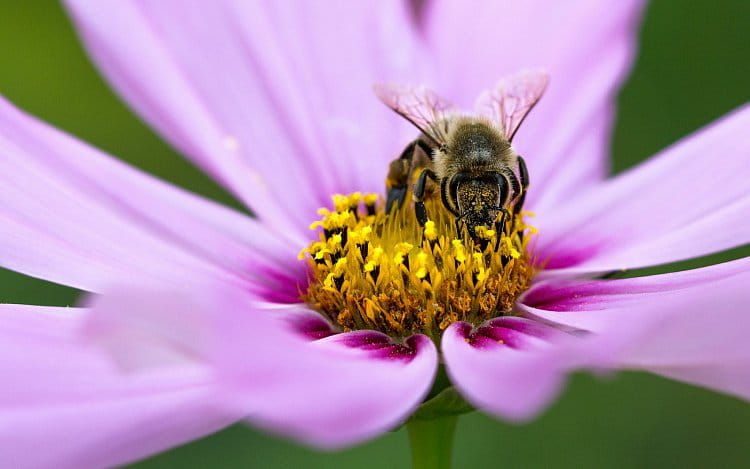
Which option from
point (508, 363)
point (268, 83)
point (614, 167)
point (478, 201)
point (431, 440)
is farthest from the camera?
point (614, 167)

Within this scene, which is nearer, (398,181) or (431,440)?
(431,440)

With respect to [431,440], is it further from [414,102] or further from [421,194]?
[414,102]

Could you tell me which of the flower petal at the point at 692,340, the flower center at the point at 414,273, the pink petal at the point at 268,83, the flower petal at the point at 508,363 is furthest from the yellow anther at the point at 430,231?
the flower petal at the point at 692,340

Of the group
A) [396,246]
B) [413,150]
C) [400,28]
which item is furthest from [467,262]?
[400,28]

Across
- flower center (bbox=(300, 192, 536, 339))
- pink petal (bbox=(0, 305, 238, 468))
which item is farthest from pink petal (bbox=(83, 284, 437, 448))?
flower center (bbox=(300, 192, 536, 339))

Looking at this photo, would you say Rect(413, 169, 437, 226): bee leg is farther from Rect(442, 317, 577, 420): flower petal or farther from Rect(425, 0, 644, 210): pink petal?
Rect(425, 0, 644, 210): pink petal

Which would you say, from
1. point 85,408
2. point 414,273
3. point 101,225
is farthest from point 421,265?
point 85,408

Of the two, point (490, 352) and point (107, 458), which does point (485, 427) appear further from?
point (107, 458)
